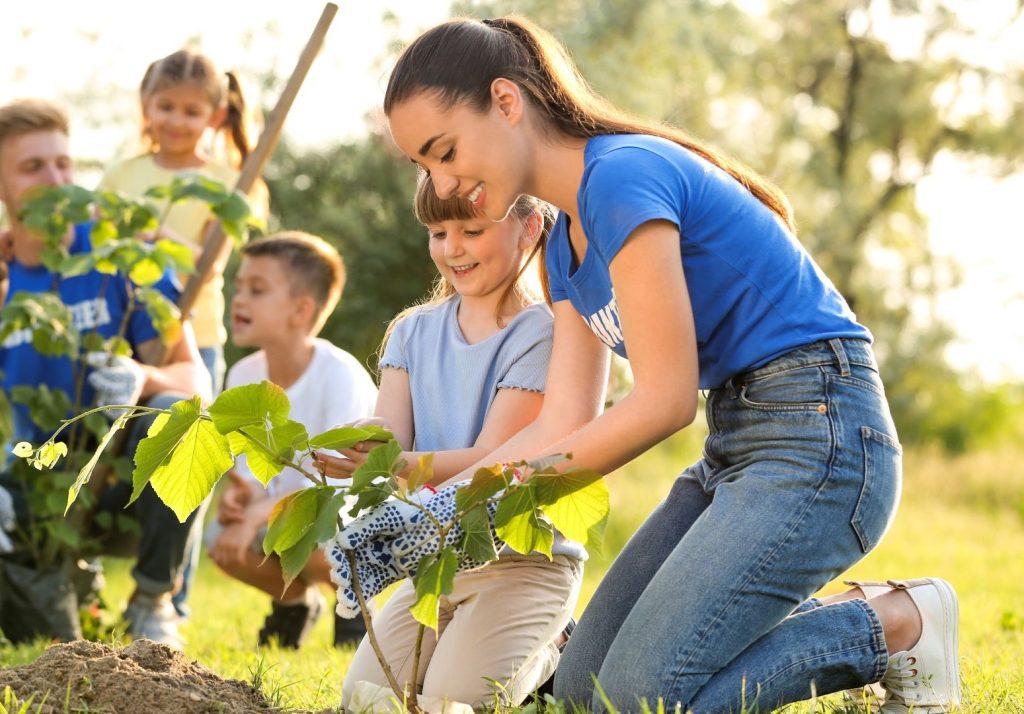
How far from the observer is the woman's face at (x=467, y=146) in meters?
2.27

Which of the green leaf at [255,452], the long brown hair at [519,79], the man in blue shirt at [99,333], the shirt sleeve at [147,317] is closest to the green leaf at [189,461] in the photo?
the green leaf at [255,452]

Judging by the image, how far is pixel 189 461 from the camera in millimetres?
2096

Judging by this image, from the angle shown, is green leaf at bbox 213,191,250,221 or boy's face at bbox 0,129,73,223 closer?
green leaf at bbox 213,191,250,221

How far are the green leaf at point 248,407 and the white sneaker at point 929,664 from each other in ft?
4.07

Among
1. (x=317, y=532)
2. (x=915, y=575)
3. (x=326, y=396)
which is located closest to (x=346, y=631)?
(x=326, y=396)

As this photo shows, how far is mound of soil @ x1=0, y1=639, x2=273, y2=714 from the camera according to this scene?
2.15 metres

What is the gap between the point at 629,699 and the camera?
219cm

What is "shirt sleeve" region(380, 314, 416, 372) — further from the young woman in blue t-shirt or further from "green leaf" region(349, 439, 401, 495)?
"green leaf" region(349, 439, 401, 495)

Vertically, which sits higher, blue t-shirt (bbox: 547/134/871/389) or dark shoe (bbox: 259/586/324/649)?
blue t-shirt (bbox: 547/134/871/389)

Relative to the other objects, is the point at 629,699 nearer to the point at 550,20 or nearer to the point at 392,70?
the point at 392,70

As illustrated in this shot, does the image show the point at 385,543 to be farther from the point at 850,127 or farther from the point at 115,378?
the point at 850,127

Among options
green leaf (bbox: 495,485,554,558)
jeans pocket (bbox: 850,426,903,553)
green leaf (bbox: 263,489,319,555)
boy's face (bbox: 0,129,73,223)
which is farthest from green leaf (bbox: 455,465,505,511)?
boy's face (bbox: 0,129,73,223)

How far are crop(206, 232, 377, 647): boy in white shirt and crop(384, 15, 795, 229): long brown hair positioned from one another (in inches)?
76.2

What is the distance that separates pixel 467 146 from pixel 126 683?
1147 mm
